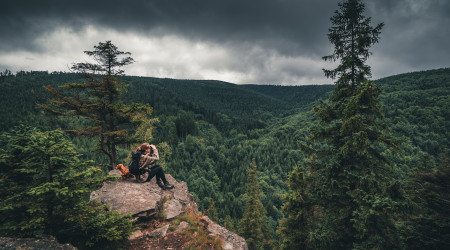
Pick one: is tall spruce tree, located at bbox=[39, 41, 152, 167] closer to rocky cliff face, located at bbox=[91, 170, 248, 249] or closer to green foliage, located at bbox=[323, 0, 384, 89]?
rocky cliff face, located at bbox=[91, 170, 248, 249]

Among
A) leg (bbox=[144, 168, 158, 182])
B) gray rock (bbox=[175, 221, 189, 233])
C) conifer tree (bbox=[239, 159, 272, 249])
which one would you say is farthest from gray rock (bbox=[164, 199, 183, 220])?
conifer tree (bbox=[239, 159, 272, 249])

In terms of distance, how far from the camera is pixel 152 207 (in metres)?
7.09

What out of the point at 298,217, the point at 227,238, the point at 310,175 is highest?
the point at 310,175

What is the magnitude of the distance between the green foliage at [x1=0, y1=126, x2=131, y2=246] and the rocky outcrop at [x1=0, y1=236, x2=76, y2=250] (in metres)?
0.22

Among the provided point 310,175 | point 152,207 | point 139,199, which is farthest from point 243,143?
point 152,207

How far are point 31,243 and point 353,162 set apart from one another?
36.2ft

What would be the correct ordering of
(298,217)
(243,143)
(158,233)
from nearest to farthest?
(158,233) < (298,217) < (243,143)

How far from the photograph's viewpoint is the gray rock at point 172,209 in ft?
24.6

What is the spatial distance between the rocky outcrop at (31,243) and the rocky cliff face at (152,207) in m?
2.02

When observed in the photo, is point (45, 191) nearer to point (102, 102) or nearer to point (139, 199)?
point (139, 199)

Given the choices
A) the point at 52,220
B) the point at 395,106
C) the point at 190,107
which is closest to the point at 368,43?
the point at 52,220

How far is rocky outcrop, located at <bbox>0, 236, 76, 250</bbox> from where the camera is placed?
3572 mm

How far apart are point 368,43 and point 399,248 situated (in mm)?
8923

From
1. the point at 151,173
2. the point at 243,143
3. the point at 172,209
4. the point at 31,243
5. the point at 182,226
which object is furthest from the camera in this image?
the point at 243,143
